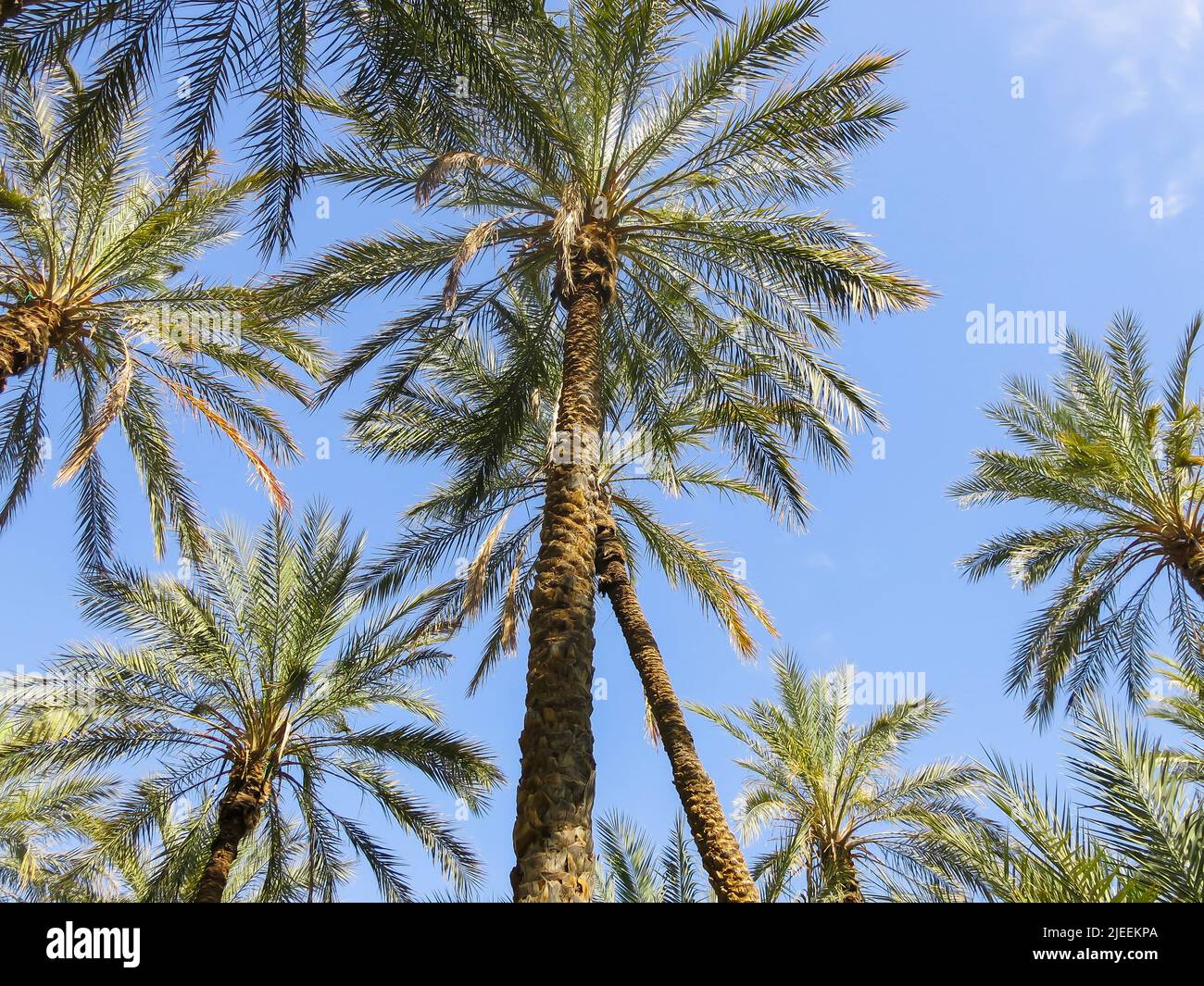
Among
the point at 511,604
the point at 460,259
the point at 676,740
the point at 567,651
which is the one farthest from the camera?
the point at 511,604

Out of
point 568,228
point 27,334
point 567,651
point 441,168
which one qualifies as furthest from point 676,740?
point 27,334

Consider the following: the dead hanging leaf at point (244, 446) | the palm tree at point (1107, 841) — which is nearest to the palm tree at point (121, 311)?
the dead hanging leaf at point (244, 446)

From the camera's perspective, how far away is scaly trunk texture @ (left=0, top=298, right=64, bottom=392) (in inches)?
342

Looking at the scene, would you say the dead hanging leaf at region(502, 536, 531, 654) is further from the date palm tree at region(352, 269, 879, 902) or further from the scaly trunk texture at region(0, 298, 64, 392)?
the scaly trunk texture at region(0, 298, 64, 392)

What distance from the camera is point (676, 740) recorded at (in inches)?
389

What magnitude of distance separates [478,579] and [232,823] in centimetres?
404

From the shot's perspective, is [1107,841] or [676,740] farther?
[676,740]

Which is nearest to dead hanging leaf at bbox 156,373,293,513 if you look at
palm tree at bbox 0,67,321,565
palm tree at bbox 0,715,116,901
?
palm tree at bbox 0,67,321,565

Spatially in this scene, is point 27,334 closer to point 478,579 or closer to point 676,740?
point 478,579

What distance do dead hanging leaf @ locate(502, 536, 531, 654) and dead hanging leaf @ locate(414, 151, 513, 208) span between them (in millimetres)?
5578

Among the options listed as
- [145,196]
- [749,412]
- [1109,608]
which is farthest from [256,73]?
[1109,608]

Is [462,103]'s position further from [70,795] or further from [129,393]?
[70,795]

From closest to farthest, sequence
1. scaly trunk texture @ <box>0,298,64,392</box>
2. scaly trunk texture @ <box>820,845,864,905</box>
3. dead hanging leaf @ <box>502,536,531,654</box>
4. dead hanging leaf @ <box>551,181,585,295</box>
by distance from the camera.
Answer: dead hanging leaf @ <box>551,181,585,295</box>
scaly trunk texture @ <box>0,298,64,392</box>
scaly trunk texture @ <box>820,845,864,905</box>
dead hanging leaf @ <box>502,536,531,654</box>
